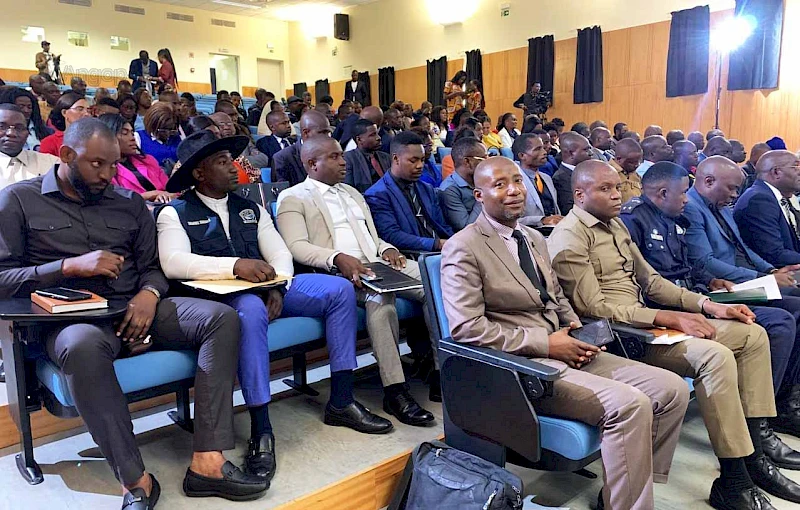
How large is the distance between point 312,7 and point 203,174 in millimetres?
12471

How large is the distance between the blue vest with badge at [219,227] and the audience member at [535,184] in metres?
1.71

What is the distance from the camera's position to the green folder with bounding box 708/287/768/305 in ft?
7.46

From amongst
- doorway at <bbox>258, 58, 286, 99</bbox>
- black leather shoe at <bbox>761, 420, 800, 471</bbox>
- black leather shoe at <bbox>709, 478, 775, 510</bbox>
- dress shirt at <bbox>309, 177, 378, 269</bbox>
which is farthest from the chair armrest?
doorway at <bbox>258, 58, 286, 99</bbox>

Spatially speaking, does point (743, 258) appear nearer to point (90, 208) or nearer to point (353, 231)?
point (353, 231)

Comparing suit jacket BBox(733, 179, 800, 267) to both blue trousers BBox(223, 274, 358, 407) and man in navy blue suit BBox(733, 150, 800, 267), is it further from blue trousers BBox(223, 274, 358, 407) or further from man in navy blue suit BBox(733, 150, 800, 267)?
blue trousers BBox(223, 274, 358, 407)

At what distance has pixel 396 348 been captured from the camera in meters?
2.22

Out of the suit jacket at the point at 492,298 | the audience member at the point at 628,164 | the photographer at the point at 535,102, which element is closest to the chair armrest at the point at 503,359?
the suit jacket at the point at 492,298

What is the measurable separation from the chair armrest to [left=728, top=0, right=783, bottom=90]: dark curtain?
26.8ft

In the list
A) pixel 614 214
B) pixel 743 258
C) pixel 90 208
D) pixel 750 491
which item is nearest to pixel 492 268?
pixel 614 214

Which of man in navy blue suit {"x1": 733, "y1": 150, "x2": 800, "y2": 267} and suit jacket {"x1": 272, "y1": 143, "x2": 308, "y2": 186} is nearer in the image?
man in navy blue suit {"x1": 733, "y1": 150, "x2": 800, "y2": 267}

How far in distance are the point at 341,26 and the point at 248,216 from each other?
40.3 ft

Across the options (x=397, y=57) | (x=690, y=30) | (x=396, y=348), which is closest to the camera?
(x=396, y=348)

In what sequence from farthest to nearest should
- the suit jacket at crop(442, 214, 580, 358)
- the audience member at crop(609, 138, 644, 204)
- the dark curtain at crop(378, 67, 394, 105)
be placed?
the dark curtain at crop(378, 67, 394, 105) → the audience member at crop(609, 138, 644, 204) → the suit jacket at crop(442, 214, 580, 358)

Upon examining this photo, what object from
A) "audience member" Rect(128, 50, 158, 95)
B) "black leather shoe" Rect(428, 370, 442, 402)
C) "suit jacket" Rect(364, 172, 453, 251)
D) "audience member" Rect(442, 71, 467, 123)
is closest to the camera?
"black leather shoe" Rect(428, 370, 442, 402)
